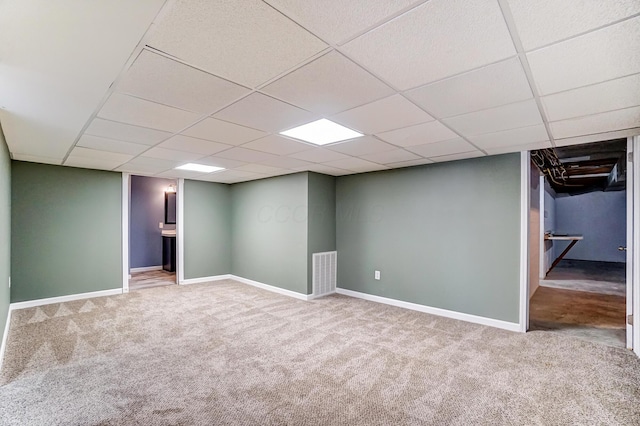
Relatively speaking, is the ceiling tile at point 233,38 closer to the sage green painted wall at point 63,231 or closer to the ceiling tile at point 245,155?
the ceiling tile at point 245,155

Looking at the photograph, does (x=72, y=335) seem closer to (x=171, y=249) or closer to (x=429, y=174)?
(x=171, y=249)

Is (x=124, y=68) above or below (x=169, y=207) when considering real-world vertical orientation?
above

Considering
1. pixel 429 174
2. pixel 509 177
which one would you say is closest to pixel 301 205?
pixel 429 174

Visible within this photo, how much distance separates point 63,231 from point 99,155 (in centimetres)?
179

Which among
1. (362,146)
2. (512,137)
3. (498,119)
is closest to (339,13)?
(498,119)

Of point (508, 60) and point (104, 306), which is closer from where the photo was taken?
point (508, 60)

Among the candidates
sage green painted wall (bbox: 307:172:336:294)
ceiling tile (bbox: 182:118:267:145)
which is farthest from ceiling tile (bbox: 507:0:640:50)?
sage green painted wall (bbox: 307:172:336:294)

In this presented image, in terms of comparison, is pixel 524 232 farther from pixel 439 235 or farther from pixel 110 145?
pixel 110 145

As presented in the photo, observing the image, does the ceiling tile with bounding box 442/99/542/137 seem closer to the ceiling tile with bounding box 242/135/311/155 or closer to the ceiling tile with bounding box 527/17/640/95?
the ceiling tile with bounding box 527/17/640/95

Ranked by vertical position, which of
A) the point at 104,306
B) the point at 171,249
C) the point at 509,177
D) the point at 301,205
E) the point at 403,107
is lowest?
the point at 104,306

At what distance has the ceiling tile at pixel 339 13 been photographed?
1230 millimetres

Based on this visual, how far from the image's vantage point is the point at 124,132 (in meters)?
2.95

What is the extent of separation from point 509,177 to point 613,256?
382 inches

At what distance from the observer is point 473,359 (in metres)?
2.88
